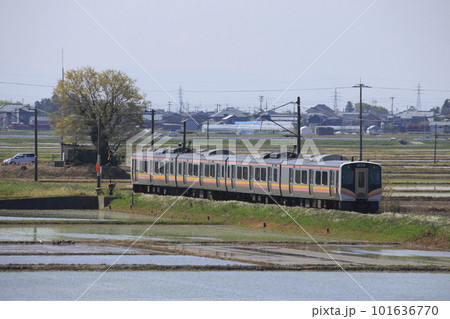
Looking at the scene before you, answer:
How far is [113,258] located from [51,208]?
26.8m

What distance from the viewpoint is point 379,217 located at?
39.2 metres

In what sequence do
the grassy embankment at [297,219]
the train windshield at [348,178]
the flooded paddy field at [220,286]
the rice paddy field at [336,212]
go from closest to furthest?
1. the flooded paddy field at [220,286]
2. the grassy embankment at [297,219]
3. the rice paddy field at [336,212]
4. the train windshield at [348,178]

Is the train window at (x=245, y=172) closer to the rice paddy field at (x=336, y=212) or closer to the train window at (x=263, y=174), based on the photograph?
the train window at (x=263, y=174)

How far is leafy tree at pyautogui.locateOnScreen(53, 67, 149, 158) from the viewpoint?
3551 inches

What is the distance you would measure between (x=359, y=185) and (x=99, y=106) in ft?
167

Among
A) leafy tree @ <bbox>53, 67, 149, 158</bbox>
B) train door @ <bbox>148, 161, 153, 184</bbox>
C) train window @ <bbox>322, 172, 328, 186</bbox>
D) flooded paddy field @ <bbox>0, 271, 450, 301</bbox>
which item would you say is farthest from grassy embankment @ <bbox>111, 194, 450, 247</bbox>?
leafy tree @ <bbox>53, 67, 149, 158</bbox>

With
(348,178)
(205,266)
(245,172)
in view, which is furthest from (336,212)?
(205,266)

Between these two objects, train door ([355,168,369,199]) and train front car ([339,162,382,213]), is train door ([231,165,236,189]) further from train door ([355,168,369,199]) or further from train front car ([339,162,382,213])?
train door ([355,168,369,199])

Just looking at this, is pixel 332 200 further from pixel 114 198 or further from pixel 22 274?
pixel 22 274

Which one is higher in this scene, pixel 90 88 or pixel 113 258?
pixel 90 88

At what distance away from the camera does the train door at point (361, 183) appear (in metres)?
44.5

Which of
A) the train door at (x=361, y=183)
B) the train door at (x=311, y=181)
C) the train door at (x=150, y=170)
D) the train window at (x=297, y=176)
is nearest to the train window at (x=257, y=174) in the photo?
the train window at (x=297, y=176)

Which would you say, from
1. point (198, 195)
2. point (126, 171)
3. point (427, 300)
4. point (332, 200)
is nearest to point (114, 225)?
point (332, 200)

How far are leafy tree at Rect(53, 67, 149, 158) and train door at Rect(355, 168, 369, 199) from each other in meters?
48.0
